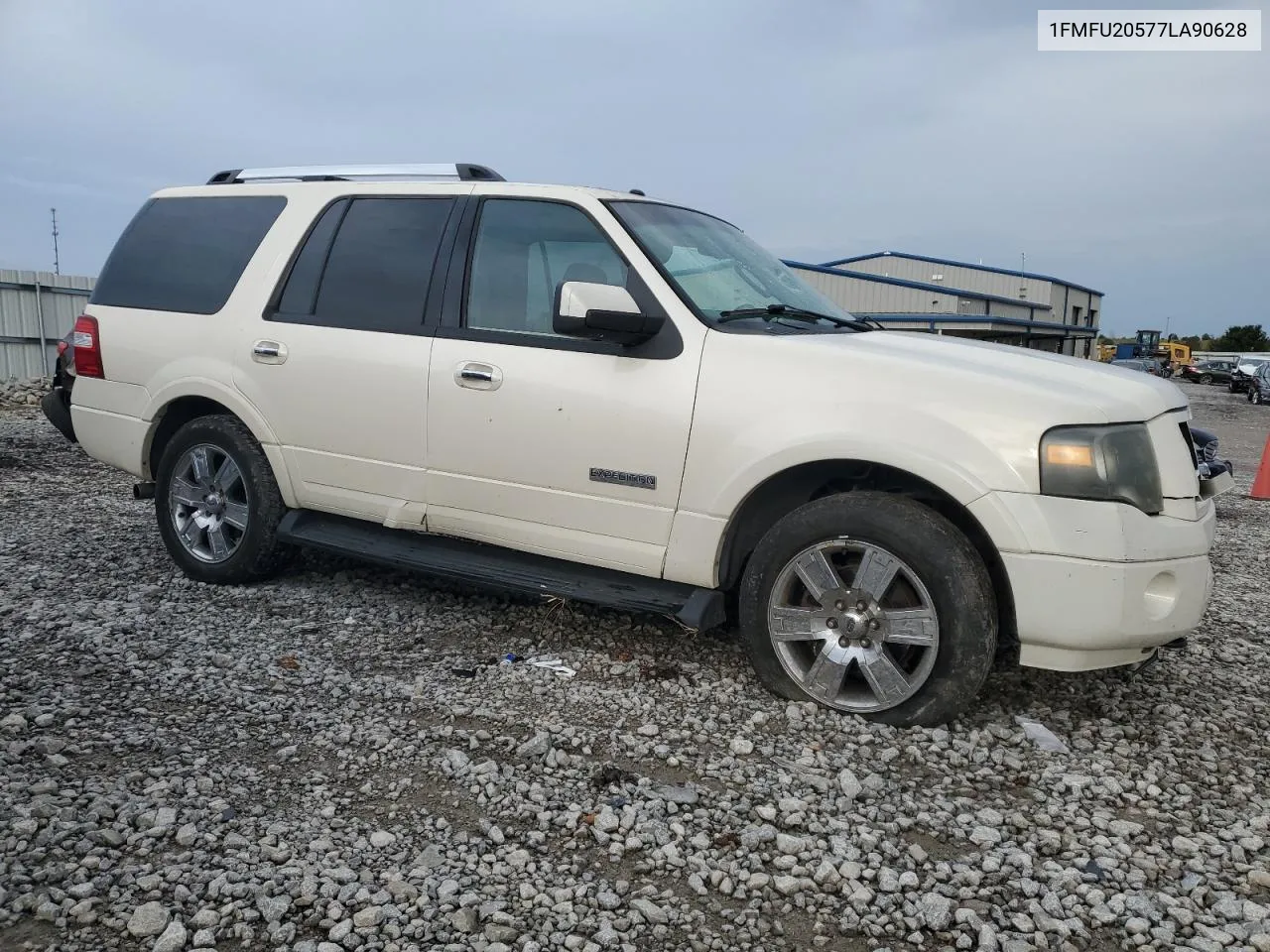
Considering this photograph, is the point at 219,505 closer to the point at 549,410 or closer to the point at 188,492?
the point at 188,492

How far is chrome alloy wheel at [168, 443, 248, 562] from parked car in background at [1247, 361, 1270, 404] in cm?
3639

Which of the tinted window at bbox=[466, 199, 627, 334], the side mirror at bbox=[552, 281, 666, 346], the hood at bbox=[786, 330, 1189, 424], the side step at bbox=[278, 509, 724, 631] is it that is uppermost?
the tinted window at bbox=[466, 199, 627, 334]

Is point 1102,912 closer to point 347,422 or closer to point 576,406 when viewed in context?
point 576,406

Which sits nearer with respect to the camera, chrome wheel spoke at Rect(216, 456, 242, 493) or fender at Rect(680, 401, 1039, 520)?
fender at Rect(680, 401, 1039, 520)

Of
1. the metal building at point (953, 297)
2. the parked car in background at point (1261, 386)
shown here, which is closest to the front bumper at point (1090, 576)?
the metal building at point (953, 297)

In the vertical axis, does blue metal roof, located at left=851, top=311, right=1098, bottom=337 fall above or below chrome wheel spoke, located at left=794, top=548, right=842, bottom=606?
above

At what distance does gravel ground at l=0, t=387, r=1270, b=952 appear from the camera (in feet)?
8.46

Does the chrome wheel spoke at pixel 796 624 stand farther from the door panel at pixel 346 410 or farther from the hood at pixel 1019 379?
the door panel at pixel 346 410

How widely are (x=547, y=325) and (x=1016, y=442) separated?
1.99m

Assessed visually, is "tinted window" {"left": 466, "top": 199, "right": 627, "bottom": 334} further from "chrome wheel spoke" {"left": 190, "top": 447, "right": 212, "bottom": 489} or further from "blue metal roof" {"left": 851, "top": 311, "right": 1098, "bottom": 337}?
"blue metal roof" {"left": 851, "top": 311, "right": 1098, "bottom": 337}

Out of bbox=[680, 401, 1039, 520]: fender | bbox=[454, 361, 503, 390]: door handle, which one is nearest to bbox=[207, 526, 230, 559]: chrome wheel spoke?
bbox=[454, 361, 503, 390]: door handle

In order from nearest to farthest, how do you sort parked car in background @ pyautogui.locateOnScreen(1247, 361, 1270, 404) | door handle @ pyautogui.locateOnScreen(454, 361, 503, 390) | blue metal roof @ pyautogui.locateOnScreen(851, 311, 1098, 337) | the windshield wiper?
the windshield wiper, door handle @ pyautogui.locateOnScreen(454, 361, 503, 390), blue metal roof @ pyautogui.locateOnScreen(851, 311, 1098, 337), parked car in background @ pyautogui.locateOnScreen(1247, 361, 1270, 404)

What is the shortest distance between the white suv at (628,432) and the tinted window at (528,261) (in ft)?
0.05

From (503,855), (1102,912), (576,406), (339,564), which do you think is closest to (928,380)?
(576,406)
